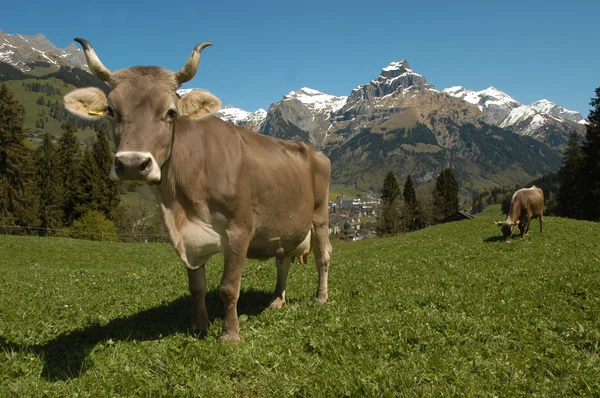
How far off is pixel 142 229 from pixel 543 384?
78213 millimetres

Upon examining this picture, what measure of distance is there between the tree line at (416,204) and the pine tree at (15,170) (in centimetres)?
7291

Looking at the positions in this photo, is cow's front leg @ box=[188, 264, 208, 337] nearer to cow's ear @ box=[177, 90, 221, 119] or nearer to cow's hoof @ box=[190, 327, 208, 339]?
cow's hoof @ box=[190, 327, 208, 339]

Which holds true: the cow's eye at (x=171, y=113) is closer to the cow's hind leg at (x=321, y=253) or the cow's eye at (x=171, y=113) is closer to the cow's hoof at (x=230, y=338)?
the cow's hoof at (x=230, y=338)

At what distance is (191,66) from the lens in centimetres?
615

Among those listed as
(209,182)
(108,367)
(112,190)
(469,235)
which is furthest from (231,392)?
(112,190)

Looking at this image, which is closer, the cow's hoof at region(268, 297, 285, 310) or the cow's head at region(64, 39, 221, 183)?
the cow's head at region(64, 39, 221, 183)

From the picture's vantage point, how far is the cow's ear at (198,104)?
20.5 feet

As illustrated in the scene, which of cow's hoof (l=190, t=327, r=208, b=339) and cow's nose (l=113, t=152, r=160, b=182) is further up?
cow's nose (l=113, t=152, r=160, b=182)

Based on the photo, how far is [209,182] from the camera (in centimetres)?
663

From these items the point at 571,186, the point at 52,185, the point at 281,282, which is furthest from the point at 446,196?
the point at 281,282

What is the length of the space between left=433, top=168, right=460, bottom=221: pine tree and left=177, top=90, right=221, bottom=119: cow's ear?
111482mm

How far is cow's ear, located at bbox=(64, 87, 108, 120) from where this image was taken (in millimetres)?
5957

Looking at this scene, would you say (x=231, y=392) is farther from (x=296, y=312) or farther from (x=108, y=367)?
(x=296, y=312)

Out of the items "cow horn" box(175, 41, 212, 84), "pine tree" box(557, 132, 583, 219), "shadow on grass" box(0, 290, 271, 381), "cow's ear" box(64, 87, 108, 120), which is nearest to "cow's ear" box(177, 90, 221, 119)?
"cow horn" box(175, 41, 212, 84)
